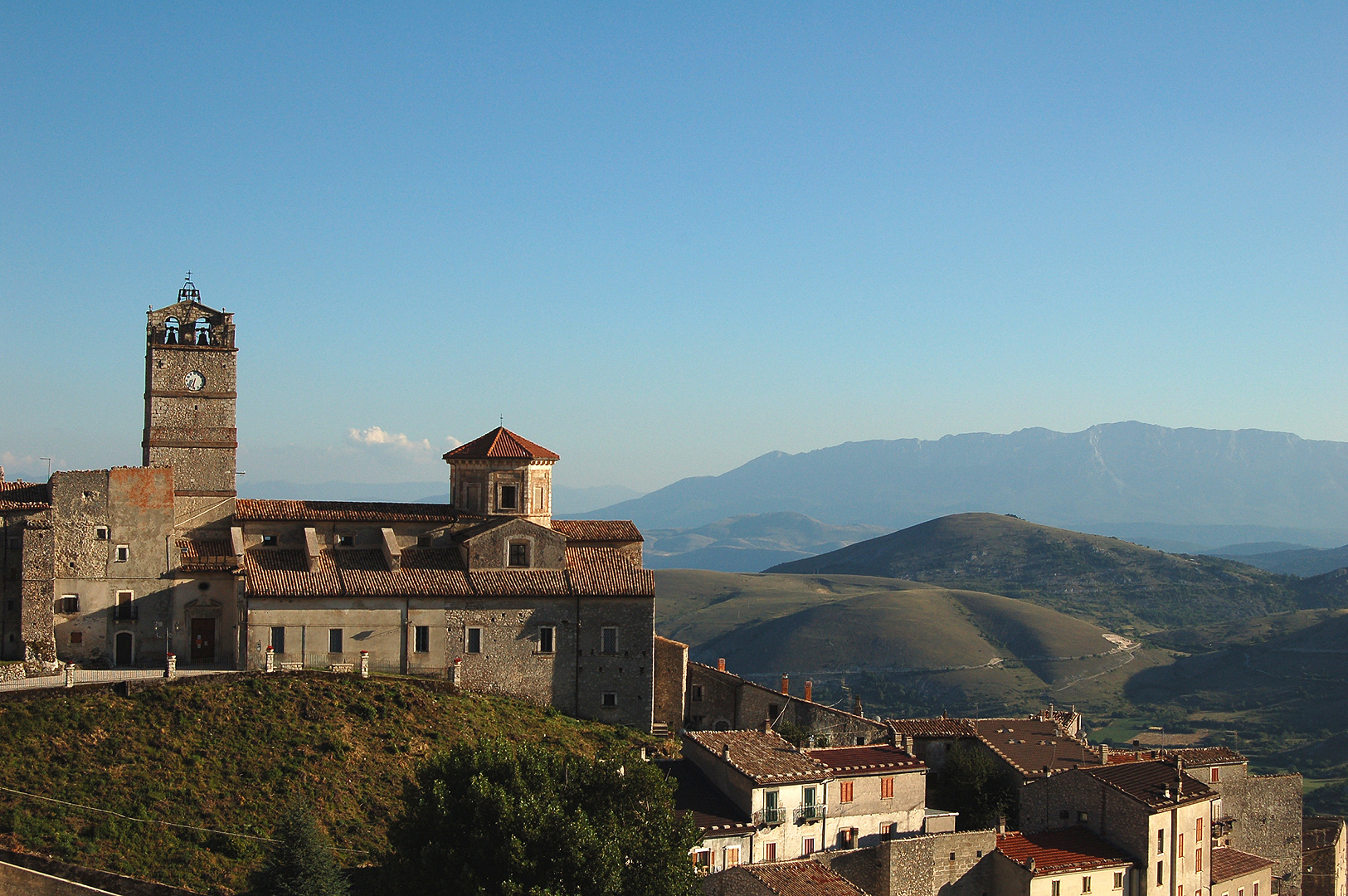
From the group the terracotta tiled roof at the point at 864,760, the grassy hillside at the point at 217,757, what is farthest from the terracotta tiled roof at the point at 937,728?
the grassy hillside at the point at 217,757

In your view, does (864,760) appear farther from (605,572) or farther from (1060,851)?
(605,572)

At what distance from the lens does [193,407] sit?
170 feet

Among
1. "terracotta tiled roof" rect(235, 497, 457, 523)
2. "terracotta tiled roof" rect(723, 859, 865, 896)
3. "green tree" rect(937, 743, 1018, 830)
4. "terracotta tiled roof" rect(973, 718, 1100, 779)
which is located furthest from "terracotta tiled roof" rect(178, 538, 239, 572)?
"terracotta tiled roof" rect(973, 718, 1100, 779)

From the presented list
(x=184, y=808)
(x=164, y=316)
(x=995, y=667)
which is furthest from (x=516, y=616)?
(x=995, y=667)

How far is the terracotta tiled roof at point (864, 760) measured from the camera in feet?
136

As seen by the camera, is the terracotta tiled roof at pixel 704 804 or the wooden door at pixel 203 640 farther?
the wooden door at pixel 203 640

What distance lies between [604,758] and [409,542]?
20869 millimetres

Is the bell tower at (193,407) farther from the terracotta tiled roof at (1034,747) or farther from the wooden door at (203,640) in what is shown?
the terracotta tiled roof at (1034,747)

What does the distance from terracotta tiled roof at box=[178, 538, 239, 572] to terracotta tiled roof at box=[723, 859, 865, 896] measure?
24.8 m

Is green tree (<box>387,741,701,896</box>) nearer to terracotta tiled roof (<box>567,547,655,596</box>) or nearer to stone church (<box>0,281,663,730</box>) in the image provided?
stone church (<box>0,281,663,730</box>)

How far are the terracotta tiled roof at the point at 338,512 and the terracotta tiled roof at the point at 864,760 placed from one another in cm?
1899

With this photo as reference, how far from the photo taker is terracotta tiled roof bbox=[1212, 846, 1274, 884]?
153 ft

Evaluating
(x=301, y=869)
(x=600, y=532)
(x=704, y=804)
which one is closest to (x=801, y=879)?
(x=704, y=804)

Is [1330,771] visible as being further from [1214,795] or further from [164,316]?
[164,316]
